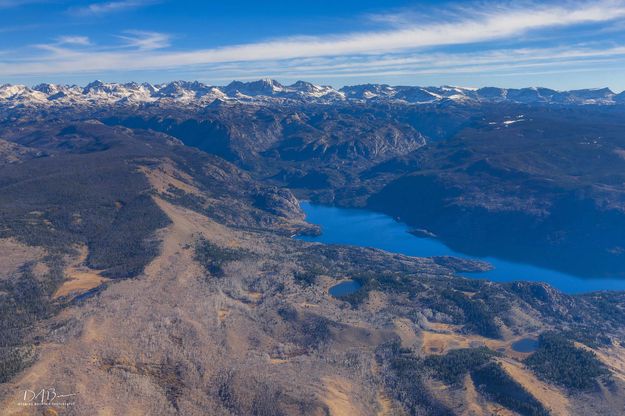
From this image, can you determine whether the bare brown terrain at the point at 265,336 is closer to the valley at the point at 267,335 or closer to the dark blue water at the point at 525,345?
the valley at the point at 267,335

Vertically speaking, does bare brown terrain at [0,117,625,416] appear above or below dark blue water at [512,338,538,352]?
above

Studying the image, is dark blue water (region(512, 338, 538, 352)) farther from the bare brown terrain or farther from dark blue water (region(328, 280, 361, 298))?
dark blue water (region(328, 280, 361, 298))

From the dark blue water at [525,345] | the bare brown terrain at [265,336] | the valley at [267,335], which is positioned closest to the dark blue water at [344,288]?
the valley at [267,335]

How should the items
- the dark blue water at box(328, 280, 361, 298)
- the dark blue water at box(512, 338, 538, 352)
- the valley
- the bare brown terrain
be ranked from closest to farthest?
the bare brown terrain < the valley < the dark blue water at box(512, 338, 538, 352) < the dark blue water at box(328, 280, 361, 298)

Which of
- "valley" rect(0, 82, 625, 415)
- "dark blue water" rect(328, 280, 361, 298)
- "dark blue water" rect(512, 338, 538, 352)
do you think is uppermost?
"valley" rect(0, 82, 625, 415)

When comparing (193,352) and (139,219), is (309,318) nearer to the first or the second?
(193,352)

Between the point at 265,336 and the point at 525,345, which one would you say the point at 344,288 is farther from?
the point at 525,345

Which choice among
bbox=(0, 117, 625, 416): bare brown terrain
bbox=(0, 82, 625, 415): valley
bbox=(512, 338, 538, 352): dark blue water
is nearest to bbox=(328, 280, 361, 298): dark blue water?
bbox=(0, 82, 625, 415): valley
